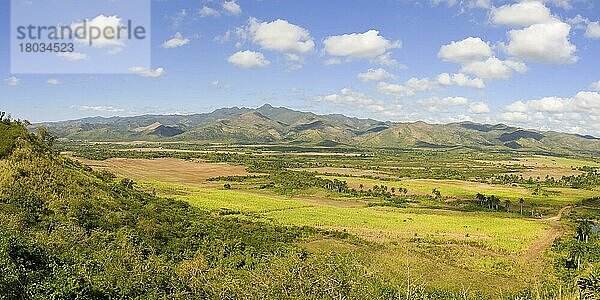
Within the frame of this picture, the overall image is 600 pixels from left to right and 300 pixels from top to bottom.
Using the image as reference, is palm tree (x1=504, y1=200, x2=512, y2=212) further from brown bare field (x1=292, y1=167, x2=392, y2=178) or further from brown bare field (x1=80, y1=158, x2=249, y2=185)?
brown bare field (x1=80, y1=158, x2=249, y2=185)

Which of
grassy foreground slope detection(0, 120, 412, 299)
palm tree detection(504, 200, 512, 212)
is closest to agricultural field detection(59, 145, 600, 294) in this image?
palm tree detection(504, 200, 512, 212)

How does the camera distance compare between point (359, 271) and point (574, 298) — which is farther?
point (359, 271)

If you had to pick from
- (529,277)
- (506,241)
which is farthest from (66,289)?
(506,241)

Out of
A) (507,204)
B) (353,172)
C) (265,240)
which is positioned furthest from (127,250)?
(353,172)

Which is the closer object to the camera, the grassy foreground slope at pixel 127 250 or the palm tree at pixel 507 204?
the grassy foreground slope at pixel 127 250

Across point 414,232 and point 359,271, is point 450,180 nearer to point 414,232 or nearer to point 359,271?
point 414,232

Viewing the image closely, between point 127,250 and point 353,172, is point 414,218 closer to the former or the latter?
point 127,250

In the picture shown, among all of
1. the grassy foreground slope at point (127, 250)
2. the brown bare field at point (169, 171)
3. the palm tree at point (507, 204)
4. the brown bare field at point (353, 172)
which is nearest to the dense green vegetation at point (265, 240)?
the grassy foreground slope at point (127, 250)

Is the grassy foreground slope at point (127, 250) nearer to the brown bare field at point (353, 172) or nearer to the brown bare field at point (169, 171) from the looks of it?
the brown bare field at point (169, 171)
